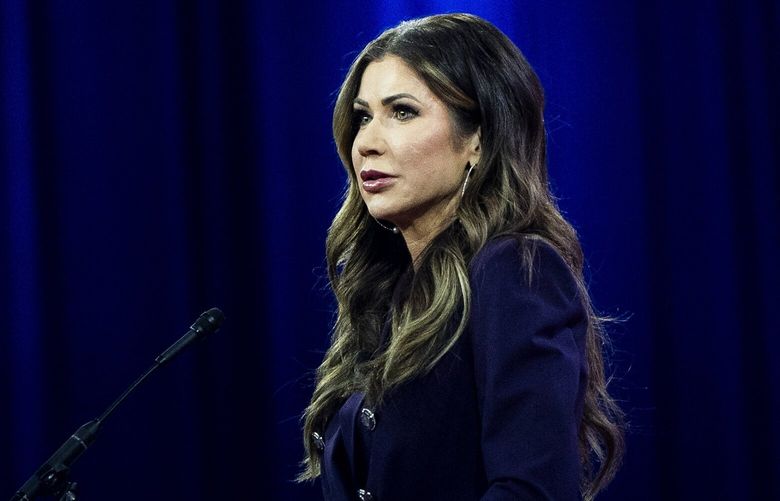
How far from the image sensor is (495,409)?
131 cm

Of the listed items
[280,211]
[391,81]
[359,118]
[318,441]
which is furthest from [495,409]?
[280,211]

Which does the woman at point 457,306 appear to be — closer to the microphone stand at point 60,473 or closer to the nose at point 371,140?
the nose at point 371,140

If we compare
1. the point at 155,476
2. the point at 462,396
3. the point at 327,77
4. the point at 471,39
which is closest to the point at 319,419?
the point at 462,396

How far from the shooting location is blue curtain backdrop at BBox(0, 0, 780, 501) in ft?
9.39

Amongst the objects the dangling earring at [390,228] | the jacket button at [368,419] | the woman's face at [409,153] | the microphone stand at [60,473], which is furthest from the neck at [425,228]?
the microphone stand at [60,473]

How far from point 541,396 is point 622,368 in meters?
1.75

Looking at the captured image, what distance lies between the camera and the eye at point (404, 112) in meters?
1.61

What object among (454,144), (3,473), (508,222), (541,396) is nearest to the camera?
(541,396)

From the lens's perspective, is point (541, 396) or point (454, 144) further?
point (454, 144)

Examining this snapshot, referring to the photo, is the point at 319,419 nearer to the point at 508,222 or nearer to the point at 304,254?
the point at 508,222

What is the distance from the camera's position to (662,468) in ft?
9.84

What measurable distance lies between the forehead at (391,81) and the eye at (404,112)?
0.02m

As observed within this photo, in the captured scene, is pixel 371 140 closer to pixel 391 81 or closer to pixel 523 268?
pixel 391 81

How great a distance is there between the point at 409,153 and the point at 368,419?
1.30ft
